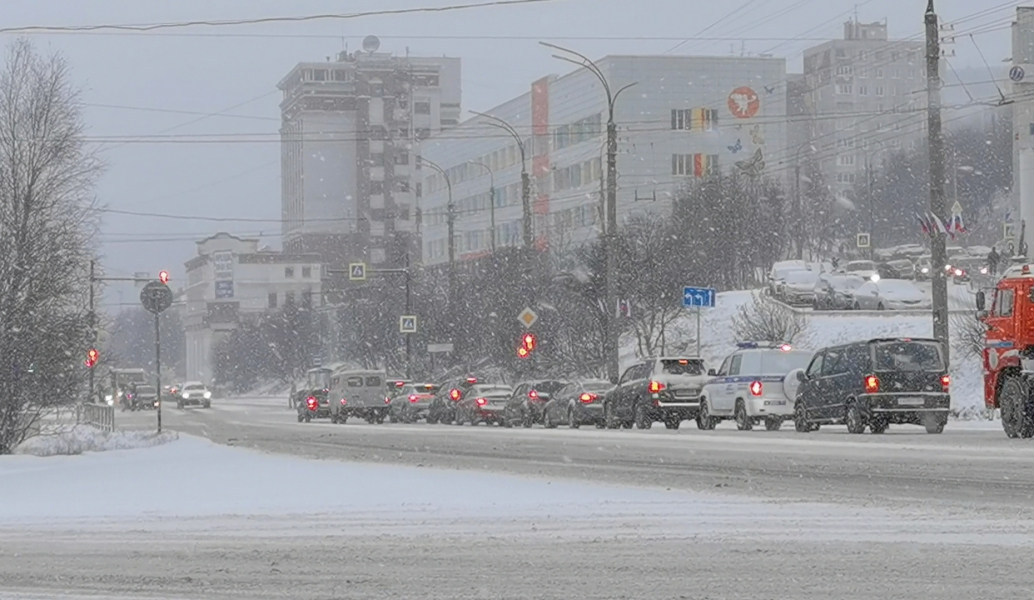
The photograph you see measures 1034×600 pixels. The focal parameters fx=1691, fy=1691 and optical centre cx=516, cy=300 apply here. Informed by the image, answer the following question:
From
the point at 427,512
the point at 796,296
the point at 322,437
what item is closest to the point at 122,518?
the point at 427,512

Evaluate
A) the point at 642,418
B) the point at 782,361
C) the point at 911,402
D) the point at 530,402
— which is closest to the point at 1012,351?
the point at 911,402

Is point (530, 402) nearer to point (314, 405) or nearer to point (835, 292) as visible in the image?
point (314, 405)

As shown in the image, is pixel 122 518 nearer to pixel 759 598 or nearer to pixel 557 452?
pixel 759 598

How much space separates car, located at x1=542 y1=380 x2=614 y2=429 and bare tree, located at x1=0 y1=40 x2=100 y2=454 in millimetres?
13464

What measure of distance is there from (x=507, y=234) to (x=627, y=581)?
400 ft

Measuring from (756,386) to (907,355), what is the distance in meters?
4.96

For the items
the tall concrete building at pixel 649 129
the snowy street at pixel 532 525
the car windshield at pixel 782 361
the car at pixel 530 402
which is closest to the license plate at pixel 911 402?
the car windshield at pixel 782 361

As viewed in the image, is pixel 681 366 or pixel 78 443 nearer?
pixel 78 443

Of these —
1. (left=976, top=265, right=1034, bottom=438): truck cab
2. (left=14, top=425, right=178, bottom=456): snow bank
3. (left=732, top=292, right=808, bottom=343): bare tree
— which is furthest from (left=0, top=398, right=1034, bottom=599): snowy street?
(left=732, top=292, right=808, bottom=343): bare tree

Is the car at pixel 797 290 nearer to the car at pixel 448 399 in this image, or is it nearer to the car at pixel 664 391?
the car at pixel 448 399

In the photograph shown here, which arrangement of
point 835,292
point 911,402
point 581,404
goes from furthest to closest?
point 835,292, point 581,404, point 911,402

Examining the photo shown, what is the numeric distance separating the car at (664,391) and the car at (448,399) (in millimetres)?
14406

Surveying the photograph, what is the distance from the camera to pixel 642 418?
135 feet

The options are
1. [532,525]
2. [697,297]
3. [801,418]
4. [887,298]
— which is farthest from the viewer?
[887,298]
